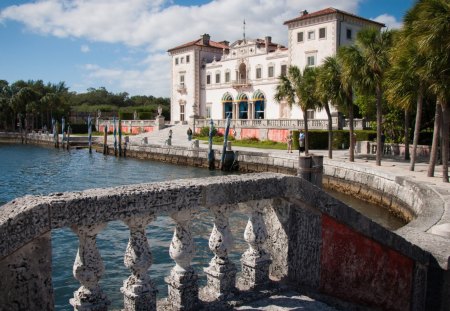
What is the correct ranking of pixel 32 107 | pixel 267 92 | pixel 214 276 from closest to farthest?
pixel 214 276
pixel 267 92
pixel 32 107

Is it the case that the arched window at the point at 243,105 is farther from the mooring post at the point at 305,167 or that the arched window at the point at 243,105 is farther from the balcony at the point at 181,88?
the mooring post at the point at 305,167

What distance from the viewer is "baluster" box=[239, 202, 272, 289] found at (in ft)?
12.5

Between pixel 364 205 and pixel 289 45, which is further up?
pixel 289 45

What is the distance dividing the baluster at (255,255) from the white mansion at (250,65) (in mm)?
47230

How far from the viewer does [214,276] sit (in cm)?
362

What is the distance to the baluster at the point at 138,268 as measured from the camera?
305 centimetres

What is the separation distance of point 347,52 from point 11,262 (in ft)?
81.7

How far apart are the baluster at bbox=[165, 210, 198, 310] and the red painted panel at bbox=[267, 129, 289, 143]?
4077 cm

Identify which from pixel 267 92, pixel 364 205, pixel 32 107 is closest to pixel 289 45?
pixel 267 92

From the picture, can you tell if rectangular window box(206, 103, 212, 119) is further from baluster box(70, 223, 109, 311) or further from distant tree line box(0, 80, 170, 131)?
baluster box(70, 223, 109, 311)

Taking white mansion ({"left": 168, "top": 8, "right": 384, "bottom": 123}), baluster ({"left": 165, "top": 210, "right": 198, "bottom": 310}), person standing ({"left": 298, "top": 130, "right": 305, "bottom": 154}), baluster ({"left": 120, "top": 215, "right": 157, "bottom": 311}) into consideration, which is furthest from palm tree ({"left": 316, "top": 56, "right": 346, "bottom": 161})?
baluster ({"left": 120, "top": 215, "right": 157, "bottom": 311})

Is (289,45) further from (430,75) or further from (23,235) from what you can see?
(23,235)

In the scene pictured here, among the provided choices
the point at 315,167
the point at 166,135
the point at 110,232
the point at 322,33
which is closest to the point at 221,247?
the point at 315,167

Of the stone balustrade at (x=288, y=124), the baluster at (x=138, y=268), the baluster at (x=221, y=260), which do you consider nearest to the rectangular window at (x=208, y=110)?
the stone balustrade at (x=288, y=124)
